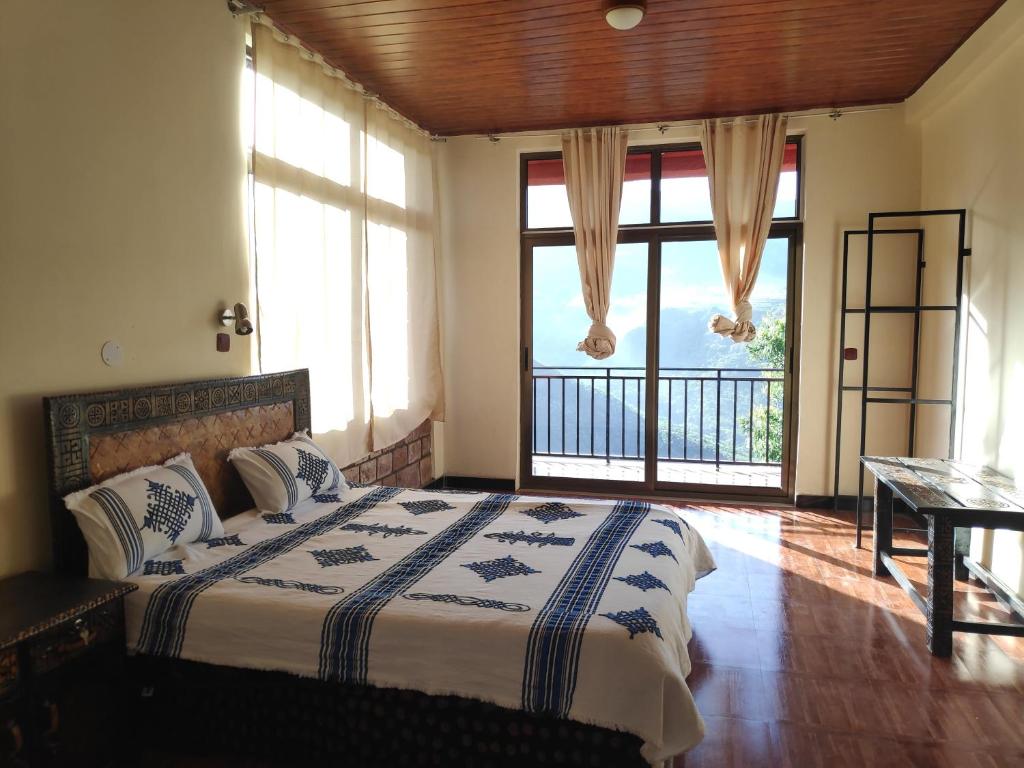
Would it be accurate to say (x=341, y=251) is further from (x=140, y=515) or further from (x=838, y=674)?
(x=838, y=674)

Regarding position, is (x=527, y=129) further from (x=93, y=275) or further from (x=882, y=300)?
(x=93, y=275)

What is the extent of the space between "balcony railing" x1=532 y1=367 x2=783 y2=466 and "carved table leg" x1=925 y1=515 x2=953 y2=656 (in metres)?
2.63

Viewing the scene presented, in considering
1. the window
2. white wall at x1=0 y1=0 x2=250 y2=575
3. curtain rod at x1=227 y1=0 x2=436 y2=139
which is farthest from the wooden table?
curtain rod at x1=227 y1=0 x2=436 y2=139

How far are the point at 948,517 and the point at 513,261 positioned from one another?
3521 millimetres

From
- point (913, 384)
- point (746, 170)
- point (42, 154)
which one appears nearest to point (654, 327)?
point (746, 170)

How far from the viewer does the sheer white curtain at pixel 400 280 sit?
14.5 feet

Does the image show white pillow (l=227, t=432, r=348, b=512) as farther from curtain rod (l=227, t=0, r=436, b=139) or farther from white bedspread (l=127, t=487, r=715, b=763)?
curtain rod (l=227, t=0, r=436, b=139)

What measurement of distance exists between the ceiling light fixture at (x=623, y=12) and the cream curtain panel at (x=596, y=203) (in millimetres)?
1877

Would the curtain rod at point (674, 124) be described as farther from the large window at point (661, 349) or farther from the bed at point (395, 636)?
the bed at point (395, 636)

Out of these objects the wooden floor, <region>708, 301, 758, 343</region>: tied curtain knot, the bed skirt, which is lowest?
the wooden floor

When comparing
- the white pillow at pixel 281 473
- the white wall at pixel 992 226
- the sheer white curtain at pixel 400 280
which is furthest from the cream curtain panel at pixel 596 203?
the white pillow at pixel 281 473

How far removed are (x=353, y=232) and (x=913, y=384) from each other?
375 cm

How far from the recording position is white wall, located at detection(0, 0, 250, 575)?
7.34 feet

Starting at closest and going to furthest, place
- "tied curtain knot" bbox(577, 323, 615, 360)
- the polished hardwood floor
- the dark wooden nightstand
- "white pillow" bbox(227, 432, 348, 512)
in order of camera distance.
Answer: the dark wooden nightstand → the polished hardwood floor → "white pillow" bbox(227, 432, 348, 512) → "tied curtain knot" bbox(577, 323, 615, 360)
